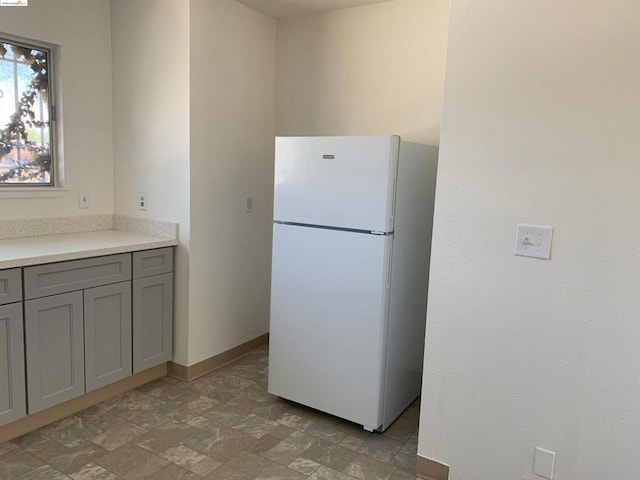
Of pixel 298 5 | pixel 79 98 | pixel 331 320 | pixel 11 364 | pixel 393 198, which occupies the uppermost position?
pixel 298 5

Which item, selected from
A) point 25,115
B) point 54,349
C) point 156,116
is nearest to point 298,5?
point 156,116

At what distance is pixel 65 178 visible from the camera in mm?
3057

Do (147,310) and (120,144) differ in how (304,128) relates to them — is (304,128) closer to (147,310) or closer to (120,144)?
(120,144)

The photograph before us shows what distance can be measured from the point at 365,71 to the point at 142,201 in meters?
1.70

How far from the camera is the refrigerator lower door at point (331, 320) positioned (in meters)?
2.49

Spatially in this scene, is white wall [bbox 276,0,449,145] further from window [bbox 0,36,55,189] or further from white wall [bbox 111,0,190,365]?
window [bbox 0,36,55,189]

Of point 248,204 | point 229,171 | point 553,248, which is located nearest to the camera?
point 553,248

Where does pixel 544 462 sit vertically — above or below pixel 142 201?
below

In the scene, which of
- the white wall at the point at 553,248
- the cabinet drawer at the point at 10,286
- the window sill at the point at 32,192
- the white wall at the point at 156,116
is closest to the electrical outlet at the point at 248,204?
the white wall at the point at 156,116

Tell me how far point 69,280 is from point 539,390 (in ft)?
7.51

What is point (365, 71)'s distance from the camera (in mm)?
3215

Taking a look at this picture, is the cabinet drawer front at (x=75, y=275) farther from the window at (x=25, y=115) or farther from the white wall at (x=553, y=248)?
the white wall at (x=553, y=248)

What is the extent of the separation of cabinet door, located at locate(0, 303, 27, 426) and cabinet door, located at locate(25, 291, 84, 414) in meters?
0.04

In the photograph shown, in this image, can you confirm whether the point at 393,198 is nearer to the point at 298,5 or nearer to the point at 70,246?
the point at 298,5
